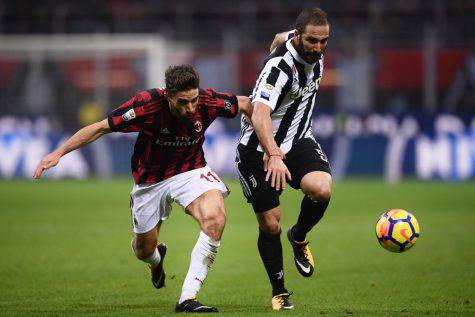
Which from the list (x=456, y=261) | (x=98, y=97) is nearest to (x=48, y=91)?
(x=98, y=97)

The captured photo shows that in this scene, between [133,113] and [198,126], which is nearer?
[133,113]

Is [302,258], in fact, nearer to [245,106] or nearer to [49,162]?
[245,106]

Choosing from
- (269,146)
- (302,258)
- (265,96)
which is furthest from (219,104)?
(302,258)

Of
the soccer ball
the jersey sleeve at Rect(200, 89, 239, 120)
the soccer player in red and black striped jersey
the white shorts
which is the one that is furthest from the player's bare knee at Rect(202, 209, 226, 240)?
the soccer ball

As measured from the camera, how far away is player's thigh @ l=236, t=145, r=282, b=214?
292 inches

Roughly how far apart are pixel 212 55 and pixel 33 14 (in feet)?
22.1

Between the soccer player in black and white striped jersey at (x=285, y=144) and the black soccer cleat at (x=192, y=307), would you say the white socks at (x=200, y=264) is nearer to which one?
the black soccer cleat at (x=192, y=307)

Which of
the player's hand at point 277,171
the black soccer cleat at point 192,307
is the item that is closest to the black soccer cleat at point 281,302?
the black soccer cleat at point 192,307

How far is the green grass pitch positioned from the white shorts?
2.33 ft

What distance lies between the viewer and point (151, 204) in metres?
7.57

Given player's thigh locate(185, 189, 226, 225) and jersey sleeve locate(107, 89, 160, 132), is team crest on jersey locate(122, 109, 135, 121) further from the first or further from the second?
player's thigh locate(185, 189, 226, 225)

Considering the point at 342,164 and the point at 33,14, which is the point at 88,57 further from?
the point at 342,164

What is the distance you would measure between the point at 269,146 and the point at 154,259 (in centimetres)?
179

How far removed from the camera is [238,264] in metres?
10.2
